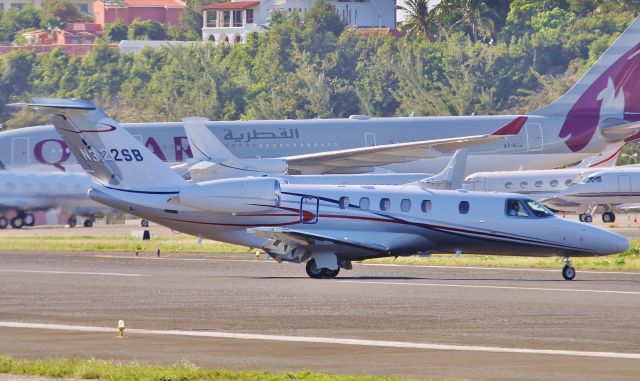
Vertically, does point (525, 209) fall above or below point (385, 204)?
below

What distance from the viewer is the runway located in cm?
1856

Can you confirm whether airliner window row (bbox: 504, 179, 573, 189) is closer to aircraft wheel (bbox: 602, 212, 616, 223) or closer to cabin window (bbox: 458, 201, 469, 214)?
aircraft wheel (bbox: 602, 212, 616, 223)

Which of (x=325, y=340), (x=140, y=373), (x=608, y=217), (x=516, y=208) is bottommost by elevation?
(x=608, y=217)

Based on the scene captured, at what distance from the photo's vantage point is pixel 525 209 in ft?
106

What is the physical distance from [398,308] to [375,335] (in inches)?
155

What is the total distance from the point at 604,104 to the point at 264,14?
99.9 m

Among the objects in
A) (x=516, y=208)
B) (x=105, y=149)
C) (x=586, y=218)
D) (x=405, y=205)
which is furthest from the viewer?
(x=586, y=218)

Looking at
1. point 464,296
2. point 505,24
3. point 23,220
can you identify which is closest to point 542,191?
point 23,220

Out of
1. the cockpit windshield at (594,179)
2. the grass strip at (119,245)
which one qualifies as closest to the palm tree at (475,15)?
the cockpit windshield at (594,179)

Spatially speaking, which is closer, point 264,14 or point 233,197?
point 233,197

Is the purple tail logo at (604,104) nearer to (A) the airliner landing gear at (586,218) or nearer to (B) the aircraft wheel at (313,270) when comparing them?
(A) the airliner landing gear at (586,218)

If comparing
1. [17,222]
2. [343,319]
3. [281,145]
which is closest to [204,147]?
[281,145]

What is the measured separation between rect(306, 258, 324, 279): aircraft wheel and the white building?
412 ft

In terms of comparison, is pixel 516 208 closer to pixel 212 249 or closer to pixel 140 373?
pixel 212 249
